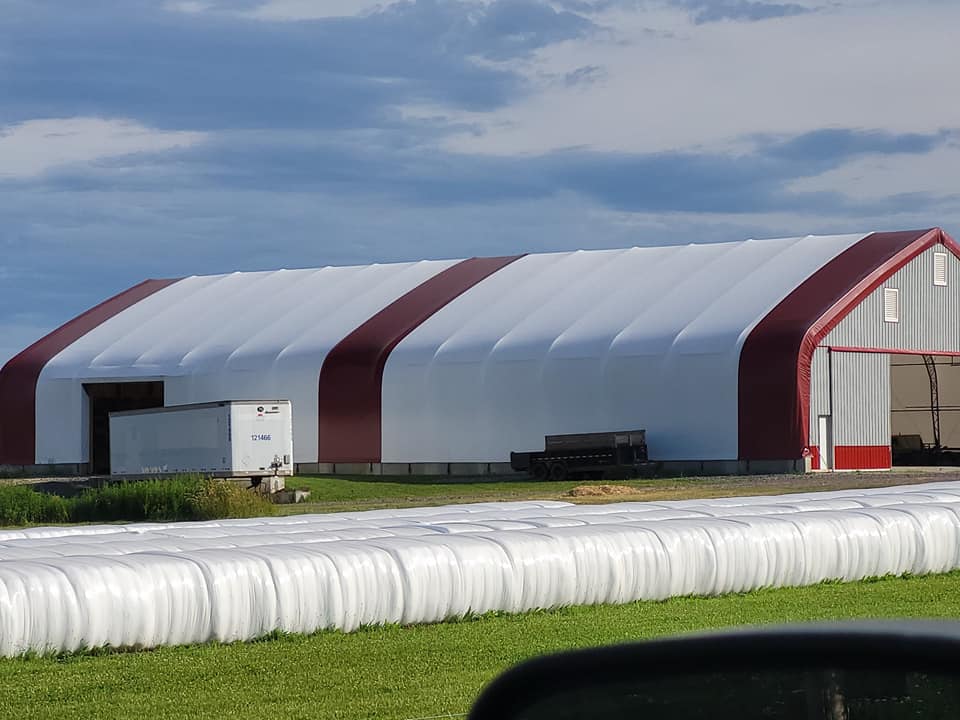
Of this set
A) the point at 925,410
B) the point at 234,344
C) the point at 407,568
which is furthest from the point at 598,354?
the point at 407,568

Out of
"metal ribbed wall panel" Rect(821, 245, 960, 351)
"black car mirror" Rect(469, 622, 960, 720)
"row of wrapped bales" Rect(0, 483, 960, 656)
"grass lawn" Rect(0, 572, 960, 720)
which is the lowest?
"grass lawn" Rect(0, 572, 960, 720)

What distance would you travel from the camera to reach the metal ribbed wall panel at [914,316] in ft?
159

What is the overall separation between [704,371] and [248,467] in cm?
1463

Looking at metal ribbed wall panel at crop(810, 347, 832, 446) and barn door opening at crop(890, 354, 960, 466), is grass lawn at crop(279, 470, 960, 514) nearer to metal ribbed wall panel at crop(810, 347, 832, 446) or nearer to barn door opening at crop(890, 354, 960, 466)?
metal ribbed wall panel at crop(810, 347, 832, 446)

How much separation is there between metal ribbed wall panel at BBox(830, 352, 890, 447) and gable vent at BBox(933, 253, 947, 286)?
11.8 ft

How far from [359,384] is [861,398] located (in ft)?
57.3

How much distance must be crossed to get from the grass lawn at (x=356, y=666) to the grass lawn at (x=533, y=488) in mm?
21001

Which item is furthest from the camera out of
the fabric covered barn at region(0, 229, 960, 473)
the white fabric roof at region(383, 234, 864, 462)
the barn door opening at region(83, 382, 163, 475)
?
the barn door opening at region(83, 382, 163, 475)

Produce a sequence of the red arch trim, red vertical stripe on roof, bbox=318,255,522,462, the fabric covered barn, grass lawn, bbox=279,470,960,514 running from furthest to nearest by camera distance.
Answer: red vertical stripe on roof, bbox=318,255,522,462 < the fabric covered barn < the red arch trim < grass lawn, bbox=279,470,960,514

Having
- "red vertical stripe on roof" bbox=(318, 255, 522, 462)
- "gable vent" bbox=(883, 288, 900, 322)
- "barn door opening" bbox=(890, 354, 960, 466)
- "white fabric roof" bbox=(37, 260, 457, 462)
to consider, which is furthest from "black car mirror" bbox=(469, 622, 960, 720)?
"barn door opening" bbox=(890, 354, 960, 466)

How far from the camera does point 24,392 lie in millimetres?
60500

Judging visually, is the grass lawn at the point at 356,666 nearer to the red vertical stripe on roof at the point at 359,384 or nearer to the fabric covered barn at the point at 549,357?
the fabric covered barn at the point at 549,357

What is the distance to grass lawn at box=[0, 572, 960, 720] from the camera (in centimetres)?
1092

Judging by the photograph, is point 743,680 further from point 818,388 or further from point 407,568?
point 818,388
